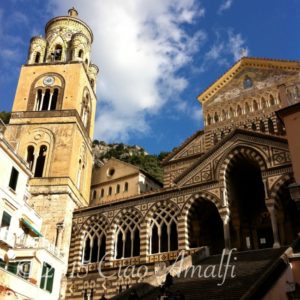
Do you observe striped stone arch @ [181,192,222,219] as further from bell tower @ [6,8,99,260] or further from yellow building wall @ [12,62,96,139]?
yellow building wall @ [12,62,96,139]

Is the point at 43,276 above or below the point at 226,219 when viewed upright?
below

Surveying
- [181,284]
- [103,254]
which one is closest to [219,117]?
[103,254]

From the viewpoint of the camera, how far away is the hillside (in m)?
58.3

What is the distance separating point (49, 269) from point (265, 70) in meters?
21.4

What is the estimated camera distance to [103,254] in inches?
981

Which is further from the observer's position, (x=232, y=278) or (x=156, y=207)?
(x=156, y=207)

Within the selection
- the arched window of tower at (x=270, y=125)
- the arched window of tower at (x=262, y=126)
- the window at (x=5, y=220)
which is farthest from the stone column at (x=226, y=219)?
the window at (x=5, y=220)

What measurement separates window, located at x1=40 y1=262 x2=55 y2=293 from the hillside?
3449 centimetres

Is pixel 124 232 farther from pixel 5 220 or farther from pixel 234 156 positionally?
pixel 234 156

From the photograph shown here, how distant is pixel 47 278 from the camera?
67.9ft

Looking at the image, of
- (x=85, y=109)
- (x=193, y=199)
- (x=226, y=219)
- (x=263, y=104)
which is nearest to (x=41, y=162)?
(x=85, y=109)

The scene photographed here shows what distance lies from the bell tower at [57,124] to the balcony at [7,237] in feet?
18.5

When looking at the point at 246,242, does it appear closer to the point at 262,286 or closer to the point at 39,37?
the point at 262,286

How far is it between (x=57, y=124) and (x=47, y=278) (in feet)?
42.1
